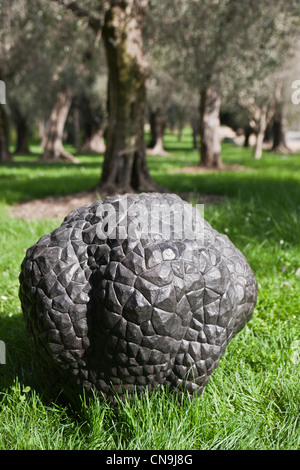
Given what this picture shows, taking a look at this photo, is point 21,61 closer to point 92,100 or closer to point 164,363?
point 92,100

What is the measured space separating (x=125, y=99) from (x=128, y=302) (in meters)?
6.95

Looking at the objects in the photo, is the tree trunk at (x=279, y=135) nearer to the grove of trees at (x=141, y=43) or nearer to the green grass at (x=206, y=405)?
the grove of trees at (x=141, y=43)

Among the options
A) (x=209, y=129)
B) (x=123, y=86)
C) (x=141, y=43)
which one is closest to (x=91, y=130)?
(x=209, y=129)

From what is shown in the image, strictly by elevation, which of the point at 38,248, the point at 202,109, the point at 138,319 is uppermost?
the point at 202,109

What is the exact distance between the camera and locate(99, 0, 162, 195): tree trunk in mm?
8102

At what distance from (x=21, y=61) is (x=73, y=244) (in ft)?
46.4

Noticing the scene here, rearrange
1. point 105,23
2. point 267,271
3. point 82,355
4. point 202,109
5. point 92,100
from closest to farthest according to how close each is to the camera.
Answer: point 82,355
point 267,271
point 105,23
point 202,109
point 92,100

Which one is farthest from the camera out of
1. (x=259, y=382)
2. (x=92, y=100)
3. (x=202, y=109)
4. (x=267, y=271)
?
(x=92, y=100)

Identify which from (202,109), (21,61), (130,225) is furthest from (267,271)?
(21,61)

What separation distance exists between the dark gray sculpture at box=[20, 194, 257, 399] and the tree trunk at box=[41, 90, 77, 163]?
1806cm

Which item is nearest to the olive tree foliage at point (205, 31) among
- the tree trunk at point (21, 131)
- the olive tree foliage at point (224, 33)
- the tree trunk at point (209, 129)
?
the olive tree foliage at point (224, 33)

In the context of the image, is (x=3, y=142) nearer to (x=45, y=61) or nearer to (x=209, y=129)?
(x=45, y=61)

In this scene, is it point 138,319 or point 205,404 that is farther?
point 205,404

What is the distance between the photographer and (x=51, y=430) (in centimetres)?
233
